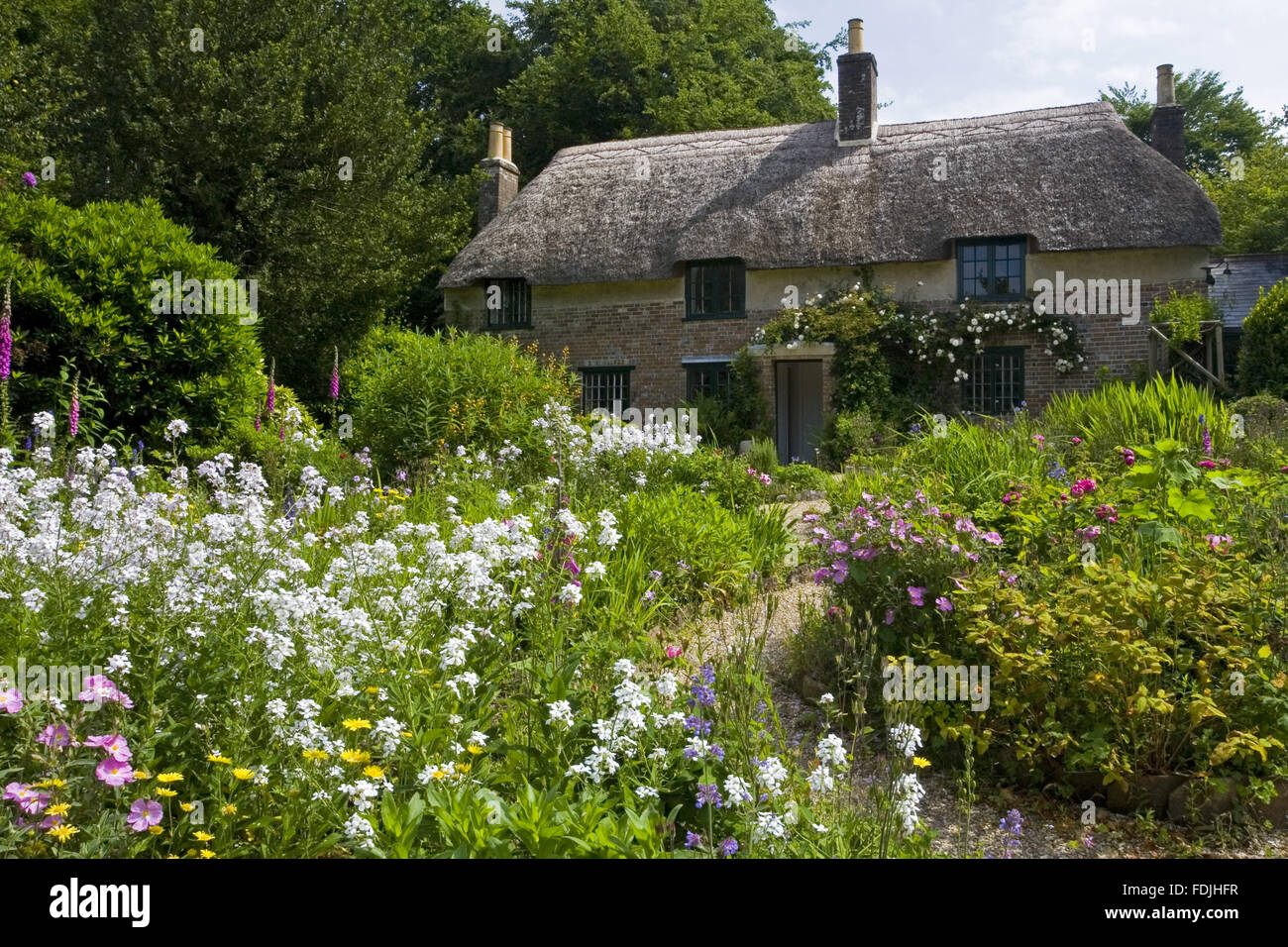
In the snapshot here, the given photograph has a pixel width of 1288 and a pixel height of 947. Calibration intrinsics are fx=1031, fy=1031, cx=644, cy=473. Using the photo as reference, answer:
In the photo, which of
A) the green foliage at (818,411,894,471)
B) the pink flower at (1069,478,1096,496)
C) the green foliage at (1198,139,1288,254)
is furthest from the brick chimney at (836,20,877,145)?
the pink flower at (1069,478,1096,496)

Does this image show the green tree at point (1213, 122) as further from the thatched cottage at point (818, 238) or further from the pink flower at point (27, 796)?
the pink flower at point (27, 796)

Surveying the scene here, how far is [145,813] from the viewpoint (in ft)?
8.52

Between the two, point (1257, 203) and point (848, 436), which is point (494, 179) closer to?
point (848, 436)

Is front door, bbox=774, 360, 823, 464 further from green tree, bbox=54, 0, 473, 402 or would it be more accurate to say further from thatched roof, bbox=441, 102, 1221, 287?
green tree, bbox=54, 0, 473, 402

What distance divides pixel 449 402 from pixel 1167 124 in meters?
15.5

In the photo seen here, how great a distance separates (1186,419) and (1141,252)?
1023 centimetres

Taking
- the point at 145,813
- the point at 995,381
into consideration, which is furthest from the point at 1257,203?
the point at 145,813

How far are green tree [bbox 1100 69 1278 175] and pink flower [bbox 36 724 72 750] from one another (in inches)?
1388

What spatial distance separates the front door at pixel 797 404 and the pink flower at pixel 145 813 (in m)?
16.8

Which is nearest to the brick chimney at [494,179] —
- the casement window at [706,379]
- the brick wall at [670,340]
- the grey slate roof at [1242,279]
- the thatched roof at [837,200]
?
the thatched roof at [837,200]

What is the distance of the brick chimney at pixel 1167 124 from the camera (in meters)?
18.4

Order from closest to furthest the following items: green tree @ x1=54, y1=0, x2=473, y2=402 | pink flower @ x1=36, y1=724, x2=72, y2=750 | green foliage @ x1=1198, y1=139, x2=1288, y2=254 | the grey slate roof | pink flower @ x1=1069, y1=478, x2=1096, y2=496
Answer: pink flower @ x1=36, y1=724, x2=72, y2=750, pink flower @ x1=1069, y1=478, x2=1096, y2=496, green tree @ x1=54, y1=0, x2=473, y2=402, the grey slate roof, green foliage @ x1=1198, y1=139, x2=1288, y2=254

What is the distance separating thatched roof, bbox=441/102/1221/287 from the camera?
54.8 ft

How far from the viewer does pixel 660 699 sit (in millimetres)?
3523
